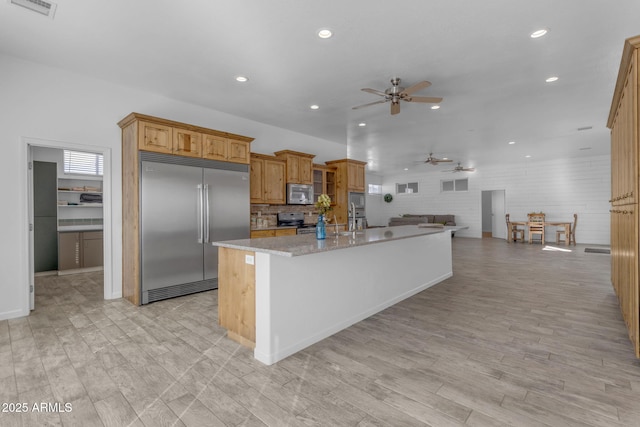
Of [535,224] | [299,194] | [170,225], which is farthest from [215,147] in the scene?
[535,224]

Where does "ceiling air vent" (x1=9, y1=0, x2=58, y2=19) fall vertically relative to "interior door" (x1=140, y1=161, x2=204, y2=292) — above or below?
above

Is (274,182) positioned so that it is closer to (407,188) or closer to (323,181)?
(323,181)

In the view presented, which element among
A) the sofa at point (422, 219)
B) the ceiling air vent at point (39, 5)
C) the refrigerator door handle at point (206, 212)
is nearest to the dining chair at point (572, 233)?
the sofa at point (422, 219)

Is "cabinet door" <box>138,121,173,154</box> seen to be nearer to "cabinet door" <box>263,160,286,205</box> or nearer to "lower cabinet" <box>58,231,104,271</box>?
"cabinet door" <box>263,160,286,205</box>

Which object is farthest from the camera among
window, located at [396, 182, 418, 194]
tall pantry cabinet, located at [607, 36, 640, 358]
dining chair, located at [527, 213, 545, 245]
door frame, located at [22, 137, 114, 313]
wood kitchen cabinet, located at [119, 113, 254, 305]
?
window, located at [396, 182, 418, 194]

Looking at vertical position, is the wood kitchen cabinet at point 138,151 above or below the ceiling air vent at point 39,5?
below

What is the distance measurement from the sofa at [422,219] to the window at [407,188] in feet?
3.82

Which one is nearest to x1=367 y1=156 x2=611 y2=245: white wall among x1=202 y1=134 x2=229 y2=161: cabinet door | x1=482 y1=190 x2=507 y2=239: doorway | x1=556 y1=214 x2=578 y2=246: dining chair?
x1=556 y1=214 x2=578 y2=246: dining chair

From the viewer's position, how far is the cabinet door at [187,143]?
13.8ft

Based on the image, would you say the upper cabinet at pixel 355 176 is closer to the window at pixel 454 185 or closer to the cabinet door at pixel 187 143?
the cabinet door at pixel 187 143

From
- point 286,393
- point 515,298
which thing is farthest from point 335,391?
point 515,298

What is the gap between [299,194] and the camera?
6289mm

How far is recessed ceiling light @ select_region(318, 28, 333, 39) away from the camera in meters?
2.93

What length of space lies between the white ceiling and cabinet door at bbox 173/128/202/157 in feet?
2.11
